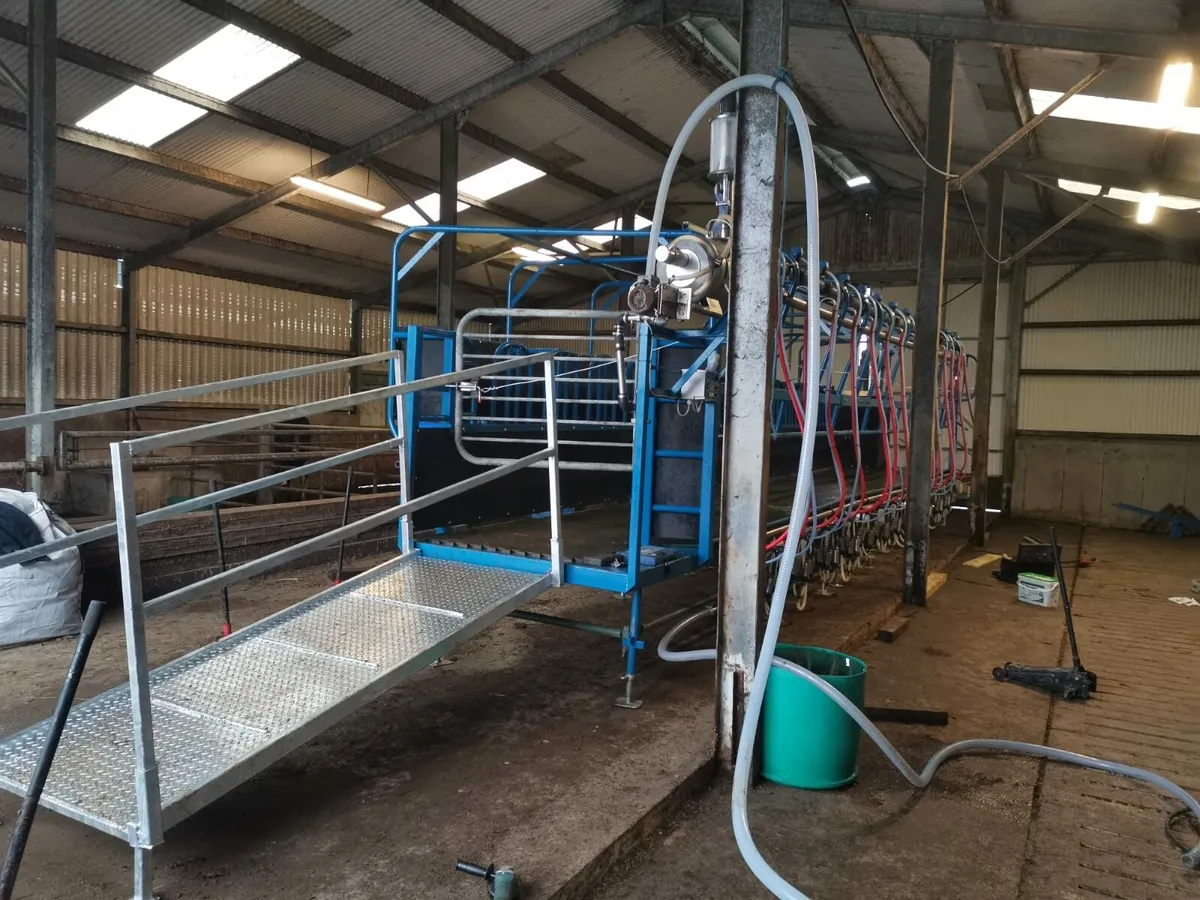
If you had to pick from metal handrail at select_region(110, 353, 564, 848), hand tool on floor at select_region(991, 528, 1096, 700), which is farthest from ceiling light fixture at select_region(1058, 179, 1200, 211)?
metal handrail at select_region(110, 353, 564, 848)

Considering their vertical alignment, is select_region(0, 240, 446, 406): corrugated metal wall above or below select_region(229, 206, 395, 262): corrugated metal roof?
below

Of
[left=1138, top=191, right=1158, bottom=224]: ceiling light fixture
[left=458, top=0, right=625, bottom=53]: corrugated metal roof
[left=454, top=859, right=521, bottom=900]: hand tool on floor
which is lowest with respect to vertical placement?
[left=454, top=859, right=521, bottom=900]: hand tool on floor

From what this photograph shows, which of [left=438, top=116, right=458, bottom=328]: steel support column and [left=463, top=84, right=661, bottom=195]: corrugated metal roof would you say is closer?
[left=438, top=116, right=458, bottom=328]: steel support column

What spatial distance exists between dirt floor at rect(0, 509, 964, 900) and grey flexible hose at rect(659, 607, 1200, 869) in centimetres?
58

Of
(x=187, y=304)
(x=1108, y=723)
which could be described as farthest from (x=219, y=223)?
(x=1108, y=723)

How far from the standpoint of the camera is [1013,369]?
14500 mm

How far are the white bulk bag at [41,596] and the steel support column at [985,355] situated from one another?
939 centimetres

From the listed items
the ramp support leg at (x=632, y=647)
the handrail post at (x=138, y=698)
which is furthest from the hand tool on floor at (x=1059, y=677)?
the handrail post at (x=138, y=698)

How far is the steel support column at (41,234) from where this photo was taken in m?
6.59

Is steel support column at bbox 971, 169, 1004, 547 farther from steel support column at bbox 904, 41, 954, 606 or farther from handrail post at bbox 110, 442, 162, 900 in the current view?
handrail post at bbox 110, 442, 162, 900

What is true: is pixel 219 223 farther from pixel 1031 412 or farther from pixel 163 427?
pixel 1031 412

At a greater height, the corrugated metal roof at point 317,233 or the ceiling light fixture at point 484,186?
the ceiling light fixture at point 484,186

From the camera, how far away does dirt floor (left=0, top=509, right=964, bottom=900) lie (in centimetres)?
248

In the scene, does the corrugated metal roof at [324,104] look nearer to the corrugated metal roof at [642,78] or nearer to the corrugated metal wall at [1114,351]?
the corrugated metal roof at [642,78]
